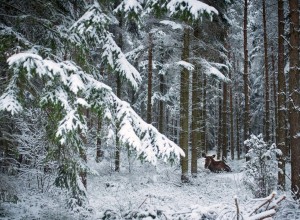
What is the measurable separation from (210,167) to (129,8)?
47.4 ft

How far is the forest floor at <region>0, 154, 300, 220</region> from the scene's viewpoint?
24.9ft

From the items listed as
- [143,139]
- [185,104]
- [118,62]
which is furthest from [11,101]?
[185,104]

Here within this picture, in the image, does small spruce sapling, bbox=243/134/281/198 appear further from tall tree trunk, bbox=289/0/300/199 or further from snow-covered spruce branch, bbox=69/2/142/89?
snow-covered spruce branch, bbox=69/2/142/89

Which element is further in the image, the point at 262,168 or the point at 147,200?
the point at 147,200

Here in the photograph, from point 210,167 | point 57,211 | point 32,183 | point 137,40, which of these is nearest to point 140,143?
point 57,211

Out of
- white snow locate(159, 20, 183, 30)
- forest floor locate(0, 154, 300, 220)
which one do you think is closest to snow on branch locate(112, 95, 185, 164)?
forest floor locate(0, 154, 300, 220)

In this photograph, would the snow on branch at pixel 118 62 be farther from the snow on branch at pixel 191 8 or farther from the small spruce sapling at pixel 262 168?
the small spruce sapling at pixel 262 168

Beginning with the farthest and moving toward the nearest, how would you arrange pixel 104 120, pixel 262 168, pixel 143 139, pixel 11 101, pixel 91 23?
pixel 262 168 < pixel 104 120 < pixel 91 23 < pixel 143 139 < pixel 11 101

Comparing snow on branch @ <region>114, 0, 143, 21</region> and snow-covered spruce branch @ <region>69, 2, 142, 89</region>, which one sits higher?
snow on branch @ <region>114, 0, 143, 21</region>

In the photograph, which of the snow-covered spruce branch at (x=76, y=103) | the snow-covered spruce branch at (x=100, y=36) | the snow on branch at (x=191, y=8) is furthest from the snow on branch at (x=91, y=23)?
the snow on branch at (x=191, y=8)

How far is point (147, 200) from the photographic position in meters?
10.5

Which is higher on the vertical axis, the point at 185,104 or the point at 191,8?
the point at 191,8

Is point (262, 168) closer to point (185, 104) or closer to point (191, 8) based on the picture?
point (185, 104)

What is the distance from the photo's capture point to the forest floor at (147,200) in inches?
299
